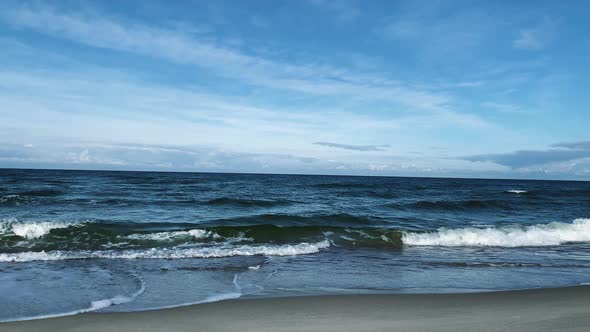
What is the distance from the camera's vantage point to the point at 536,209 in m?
29.1

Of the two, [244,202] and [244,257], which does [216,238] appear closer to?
[244,257]

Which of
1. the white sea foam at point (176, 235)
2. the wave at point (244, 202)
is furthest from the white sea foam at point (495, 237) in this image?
the wave at point (244, 202)

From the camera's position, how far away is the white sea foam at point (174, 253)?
34.0 feet

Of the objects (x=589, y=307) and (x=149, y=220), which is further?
(x=149, y=220)

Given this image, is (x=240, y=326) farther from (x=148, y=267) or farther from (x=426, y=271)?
Result: (x=426, y=271)

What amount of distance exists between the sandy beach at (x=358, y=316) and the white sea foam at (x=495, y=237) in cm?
786

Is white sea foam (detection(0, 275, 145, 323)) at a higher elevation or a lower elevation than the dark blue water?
higher

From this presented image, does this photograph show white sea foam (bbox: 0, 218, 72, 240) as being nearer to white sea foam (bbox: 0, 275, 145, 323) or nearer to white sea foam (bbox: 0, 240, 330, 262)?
white sea foam (bbox: 0, 240, 330, 262)

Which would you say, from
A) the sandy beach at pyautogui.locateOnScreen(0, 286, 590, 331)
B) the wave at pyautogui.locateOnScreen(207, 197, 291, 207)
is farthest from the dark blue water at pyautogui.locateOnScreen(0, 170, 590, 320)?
the wave at pyautogui.locateOnScreen(207, 197, 291, 207)

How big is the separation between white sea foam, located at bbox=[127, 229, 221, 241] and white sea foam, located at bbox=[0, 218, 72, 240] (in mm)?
2980

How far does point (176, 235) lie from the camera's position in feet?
45.8

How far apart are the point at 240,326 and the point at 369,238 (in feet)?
33.6

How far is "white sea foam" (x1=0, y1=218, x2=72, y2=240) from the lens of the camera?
44.1 feet

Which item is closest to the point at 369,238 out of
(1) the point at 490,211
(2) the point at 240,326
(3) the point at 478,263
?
(3) the point at 478,263
